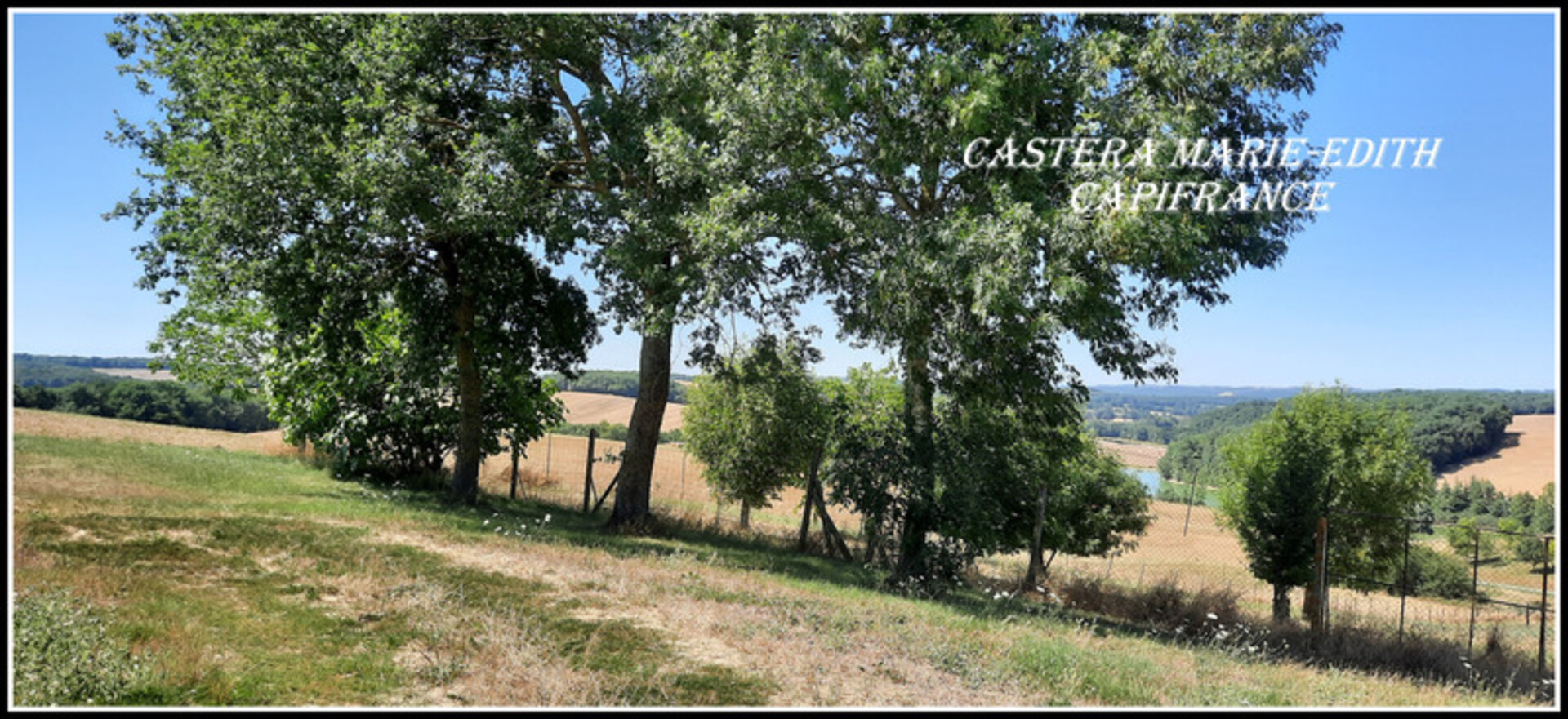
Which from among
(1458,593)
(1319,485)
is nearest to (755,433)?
(1319,485)

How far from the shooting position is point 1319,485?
18531mm

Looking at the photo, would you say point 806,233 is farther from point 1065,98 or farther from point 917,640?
point 917,640

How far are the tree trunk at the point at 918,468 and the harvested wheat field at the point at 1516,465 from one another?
57958 millimetres

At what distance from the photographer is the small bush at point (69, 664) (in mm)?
5207

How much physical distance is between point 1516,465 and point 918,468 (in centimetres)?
6275

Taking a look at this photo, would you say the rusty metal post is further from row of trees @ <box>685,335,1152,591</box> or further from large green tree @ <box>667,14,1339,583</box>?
large green tree @ <box>667,14,1339,583</box>

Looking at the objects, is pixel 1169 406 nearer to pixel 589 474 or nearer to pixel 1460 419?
pixel 1460 419

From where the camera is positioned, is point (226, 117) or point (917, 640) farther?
point (226, 117)

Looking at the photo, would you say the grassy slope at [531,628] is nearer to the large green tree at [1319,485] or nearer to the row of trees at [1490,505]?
the large green tree at [1319,485]

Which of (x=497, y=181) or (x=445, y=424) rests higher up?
(x=497, y=181)

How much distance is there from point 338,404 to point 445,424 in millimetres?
2678

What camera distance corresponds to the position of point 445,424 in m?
19.9

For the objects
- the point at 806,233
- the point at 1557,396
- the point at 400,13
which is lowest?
the point at 1557,396

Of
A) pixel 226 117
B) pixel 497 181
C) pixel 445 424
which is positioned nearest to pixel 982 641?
pixel 497 181
